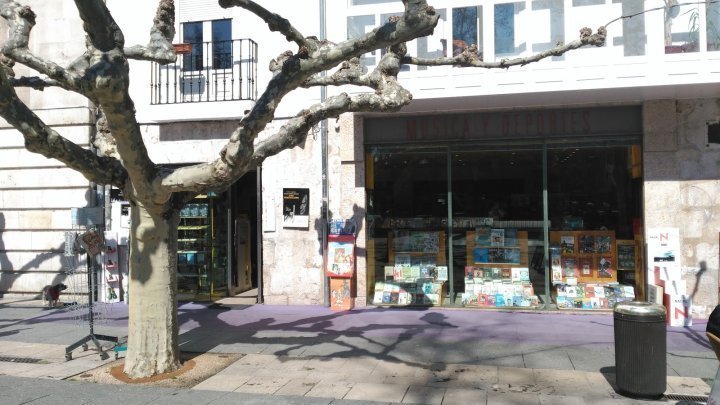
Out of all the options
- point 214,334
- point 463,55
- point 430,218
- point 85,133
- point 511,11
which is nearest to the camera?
point 463,55

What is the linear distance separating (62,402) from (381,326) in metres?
4.92

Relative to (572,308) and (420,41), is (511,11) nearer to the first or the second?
(420,41)

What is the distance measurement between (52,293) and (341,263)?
Answer: 6.06m

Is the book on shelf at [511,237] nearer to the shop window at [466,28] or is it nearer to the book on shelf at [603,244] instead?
the book on shelf at [603,244]

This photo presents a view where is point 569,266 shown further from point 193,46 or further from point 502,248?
point 193,46

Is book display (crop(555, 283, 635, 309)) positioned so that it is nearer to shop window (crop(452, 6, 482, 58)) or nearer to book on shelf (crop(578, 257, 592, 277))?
book on shelf (crop(578, 257, 592, 277))

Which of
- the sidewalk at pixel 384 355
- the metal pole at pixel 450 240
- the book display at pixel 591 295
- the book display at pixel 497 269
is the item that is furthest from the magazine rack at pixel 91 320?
the book display at pixel 591 295

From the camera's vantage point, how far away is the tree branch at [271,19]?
232 inches

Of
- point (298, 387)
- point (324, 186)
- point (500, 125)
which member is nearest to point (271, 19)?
point (298, 387)

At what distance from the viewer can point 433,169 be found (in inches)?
439

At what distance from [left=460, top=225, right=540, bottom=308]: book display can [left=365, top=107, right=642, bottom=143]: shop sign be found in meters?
1.92

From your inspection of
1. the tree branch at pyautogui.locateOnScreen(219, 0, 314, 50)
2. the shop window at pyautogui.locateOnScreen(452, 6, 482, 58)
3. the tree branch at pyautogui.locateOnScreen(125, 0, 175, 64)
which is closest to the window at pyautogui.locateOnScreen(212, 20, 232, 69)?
the tree branch at pyautogui.locateOnScreen(125, 0, 175, 64)

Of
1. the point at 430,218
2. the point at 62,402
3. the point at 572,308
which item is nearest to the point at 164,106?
the point at 430,218

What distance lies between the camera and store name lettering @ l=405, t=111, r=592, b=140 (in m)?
10.4
